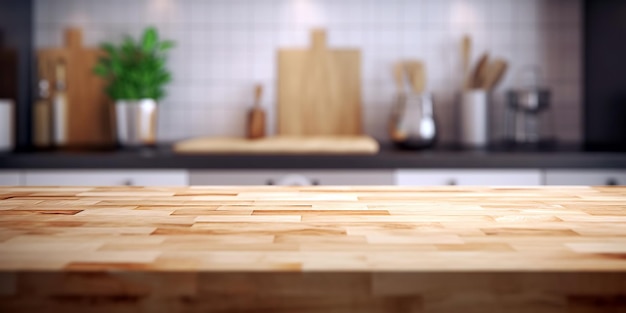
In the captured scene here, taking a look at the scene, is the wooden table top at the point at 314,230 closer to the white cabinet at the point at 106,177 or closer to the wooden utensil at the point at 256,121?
the white cabinet at the point at 106,177

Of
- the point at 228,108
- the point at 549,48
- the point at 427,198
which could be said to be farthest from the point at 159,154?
the point at 549,48

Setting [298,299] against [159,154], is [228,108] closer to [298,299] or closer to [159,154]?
[159,154]

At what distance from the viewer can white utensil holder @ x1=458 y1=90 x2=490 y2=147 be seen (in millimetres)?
2100

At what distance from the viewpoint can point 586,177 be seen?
172 centimetres

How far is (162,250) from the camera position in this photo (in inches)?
17.1

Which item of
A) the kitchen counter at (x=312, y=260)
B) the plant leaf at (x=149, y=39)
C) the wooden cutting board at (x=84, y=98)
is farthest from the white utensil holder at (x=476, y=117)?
the kitchen counter at (x=312, y=260)

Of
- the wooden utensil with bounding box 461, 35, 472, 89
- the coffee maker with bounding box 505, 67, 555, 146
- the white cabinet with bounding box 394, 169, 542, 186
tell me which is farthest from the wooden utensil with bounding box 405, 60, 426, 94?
the white cabinet with bounding box 394, 169, 542, 186

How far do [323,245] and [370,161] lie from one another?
1289 millimetres

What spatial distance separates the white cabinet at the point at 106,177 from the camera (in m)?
1.72

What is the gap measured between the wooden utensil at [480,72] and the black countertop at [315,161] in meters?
0.49

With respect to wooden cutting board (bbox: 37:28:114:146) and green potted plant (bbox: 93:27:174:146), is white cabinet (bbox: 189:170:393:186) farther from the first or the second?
wooden cutting board (bbox: 37:28:114:146)

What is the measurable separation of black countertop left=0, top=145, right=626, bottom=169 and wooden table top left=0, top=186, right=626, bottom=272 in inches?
37.9

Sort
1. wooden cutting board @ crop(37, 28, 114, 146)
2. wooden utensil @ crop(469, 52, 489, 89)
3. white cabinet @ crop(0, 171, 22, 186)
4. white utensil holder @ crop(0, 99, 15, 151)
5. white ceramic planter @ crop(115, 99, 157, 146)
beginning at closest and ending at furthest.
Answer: white cabinet @ crop(0, 171, 22, 186), white utensil holder @ crop(0, 99, 15, 151), white ceramic planter @ crop(115, 99, 157, 146), wooden utensil @ crop(469, 52, 489, 89), wooden cutting board @ crop(37, 28, 114, 146)

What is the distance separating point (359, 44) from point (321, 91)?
0.24m
